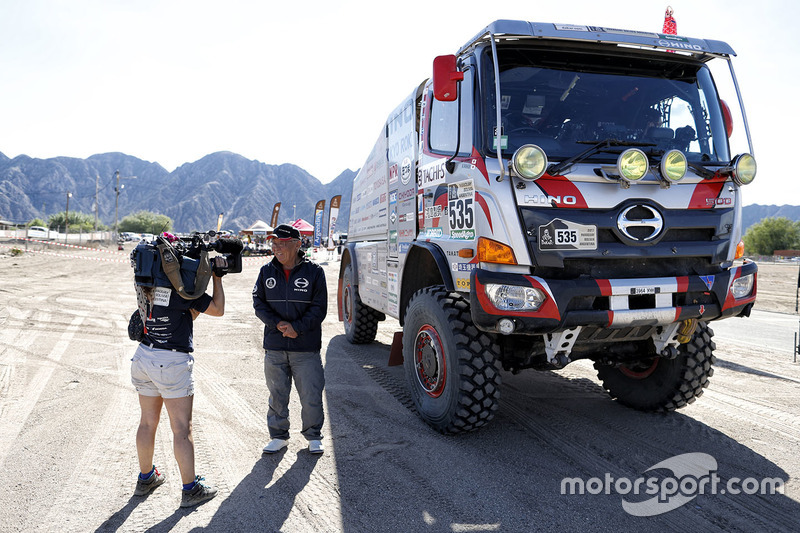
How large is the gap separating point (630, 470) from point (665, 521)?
0.63 meters

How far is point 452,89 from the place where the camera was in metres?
3.81

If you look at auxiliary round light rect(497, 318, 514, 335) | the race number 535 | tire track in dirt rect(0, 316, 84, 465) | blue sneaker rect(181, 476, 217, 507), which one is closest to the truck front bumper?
auxiliary round light rect(497, 318, 514, 335)

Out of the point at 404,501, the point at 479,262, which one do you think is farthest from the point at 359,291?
the point at 404,501

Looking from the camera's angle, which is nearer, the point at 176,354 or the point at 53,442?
the point at 176,354

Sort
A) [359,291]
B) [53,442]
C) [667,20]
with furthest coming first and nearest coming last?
[359,291], [667,20], [53,442]

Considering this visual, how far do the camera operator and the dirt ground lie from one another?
0.14 metres

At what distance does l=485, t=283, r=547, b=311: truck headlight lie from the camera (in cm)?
346

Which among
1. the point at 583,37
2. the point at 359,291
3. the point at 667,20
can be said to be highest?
the point at 667,20

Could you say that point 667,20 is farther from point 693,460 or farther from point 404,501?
point 404,501

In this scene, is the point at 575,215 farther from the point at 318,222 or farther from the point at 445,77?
the point at 318,222

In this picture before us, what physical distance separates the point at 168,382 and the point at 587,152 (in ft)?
10.3

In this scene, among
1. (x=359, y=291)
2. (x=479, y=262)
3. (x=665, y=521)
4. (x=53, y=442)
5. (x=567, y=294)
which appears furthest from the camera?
(x=359, y=291)

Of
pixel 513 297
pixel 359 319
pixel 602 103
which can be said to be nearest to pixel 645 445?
pixel 513 297

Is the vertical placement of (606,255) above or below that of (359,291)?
above
